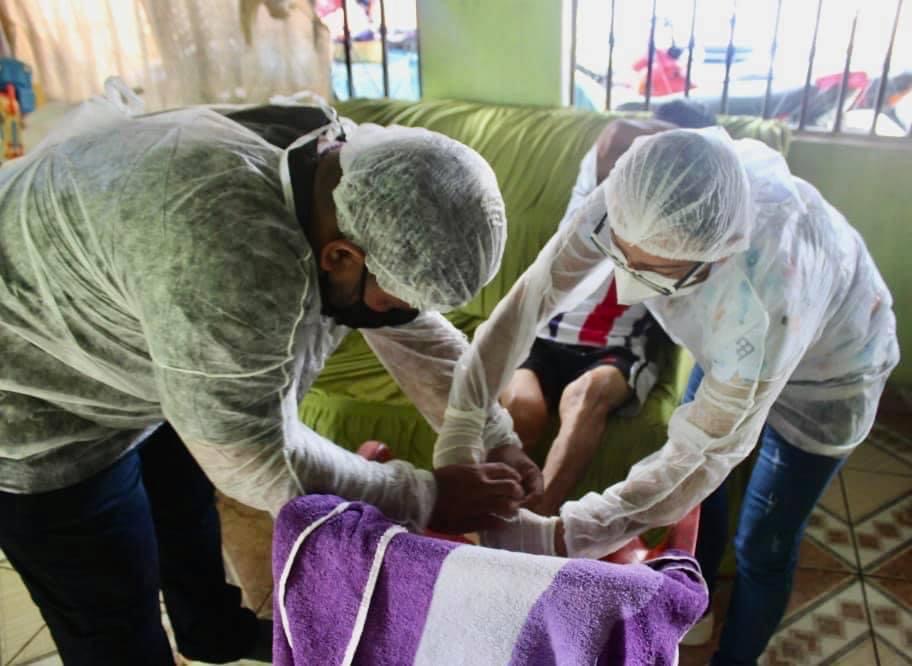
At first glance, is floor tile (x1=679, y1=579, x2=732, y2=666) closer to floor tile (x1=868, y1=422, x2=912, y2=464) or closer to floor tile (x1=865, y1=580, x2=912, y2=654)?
floor tile (x1=865, y1=580, x2=912, y2=654)

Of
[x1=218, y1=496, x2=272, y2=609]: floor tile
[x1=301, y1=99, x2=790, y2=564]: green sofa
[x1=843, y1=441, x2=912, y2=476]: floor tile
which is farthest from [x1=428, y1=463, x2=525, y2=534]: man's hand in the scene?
[x1=843, y1=441, x2=912, y2=476]: floor tile

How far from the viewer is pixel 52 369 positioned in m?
0.87

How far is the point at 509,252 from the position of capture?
204cm

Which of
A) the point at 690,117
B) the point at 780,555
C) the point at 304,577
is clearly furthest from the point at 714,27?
the point at 304,577

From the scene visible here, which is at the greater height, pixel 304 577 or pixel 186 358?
pixel 186 358

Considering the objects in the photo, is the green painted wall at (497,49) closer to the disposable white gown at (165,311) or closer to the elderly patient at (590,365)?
the elderly patient at (590,365)

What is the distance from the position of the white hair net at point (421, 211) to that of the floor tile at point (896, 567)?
57.5 inches

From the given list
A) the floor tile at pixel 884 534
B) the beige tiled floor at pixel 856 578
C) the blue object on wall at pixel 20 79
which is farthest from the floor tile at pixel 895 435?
the blue object on wall at pixel 20 79

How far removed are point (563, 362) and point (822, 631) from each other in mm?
788

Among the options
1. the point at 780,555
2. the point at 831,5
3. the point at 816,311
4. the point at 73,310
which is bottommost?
the point at 780,555

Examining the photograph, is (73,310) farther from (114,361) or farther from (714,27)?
(714,27)

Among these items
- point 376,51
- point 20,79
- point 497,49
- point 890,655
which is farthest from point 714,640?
point 20,79

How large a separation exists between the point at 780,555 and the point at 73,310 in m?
1.12

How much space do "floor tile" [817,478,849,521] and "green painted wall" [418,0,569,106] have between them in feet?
4.49
